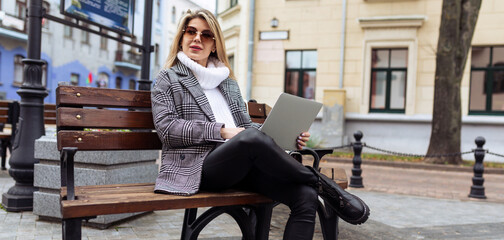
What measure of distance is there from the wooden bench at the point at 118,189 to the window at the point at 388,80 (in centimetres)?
1303

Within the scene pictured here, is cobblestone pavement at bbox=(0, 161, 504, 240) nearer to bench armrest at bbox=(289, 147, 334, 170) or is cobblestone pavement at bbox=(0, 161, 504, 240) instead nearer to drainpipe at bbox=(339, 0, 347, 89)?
bench armrest at bbox=(289, 147, 334, 170)

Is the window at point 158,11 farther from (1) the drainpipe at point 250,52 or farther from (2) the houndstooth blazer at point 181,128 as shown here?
(2) the houndstooth blazer at point 181,128

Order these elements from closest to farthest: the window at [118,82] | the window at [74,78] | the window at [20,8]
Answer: the window at [20,8], the window at [74,78], the window at [118,82]

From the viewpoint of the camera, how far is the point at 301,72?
16484 mm

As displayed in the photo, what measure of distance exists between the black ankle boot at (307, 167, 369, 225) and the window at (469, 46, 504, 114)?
13.8 metres

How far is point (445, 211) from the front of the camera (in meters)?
5.84

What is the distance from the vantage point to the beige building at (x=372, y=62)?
1440cm

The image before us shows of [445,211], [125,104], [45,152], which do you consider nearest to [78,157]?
[45,152]

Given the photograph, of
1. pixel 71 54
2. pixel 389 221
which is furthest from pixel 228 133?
pixel 71 54

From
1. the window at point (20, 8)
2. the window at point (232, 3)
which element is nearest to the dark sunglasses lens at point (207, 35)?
the window at point (232, 3)

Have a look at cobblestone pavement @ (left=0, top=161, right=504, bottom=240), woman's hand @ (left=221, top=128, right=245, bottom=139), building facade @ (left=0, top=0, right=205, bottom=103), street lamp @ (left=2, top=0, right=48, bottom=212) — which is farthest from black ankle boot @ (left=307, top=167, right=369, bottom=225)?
building facade @ (left=0, top=0, right=205, bottom=103)

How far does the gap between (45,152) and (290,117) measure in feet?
7.97

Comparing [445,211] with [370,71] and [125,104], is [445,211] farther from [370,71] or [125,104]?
[370,71]

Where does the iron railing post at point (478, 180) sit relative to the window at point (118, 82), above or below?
below
